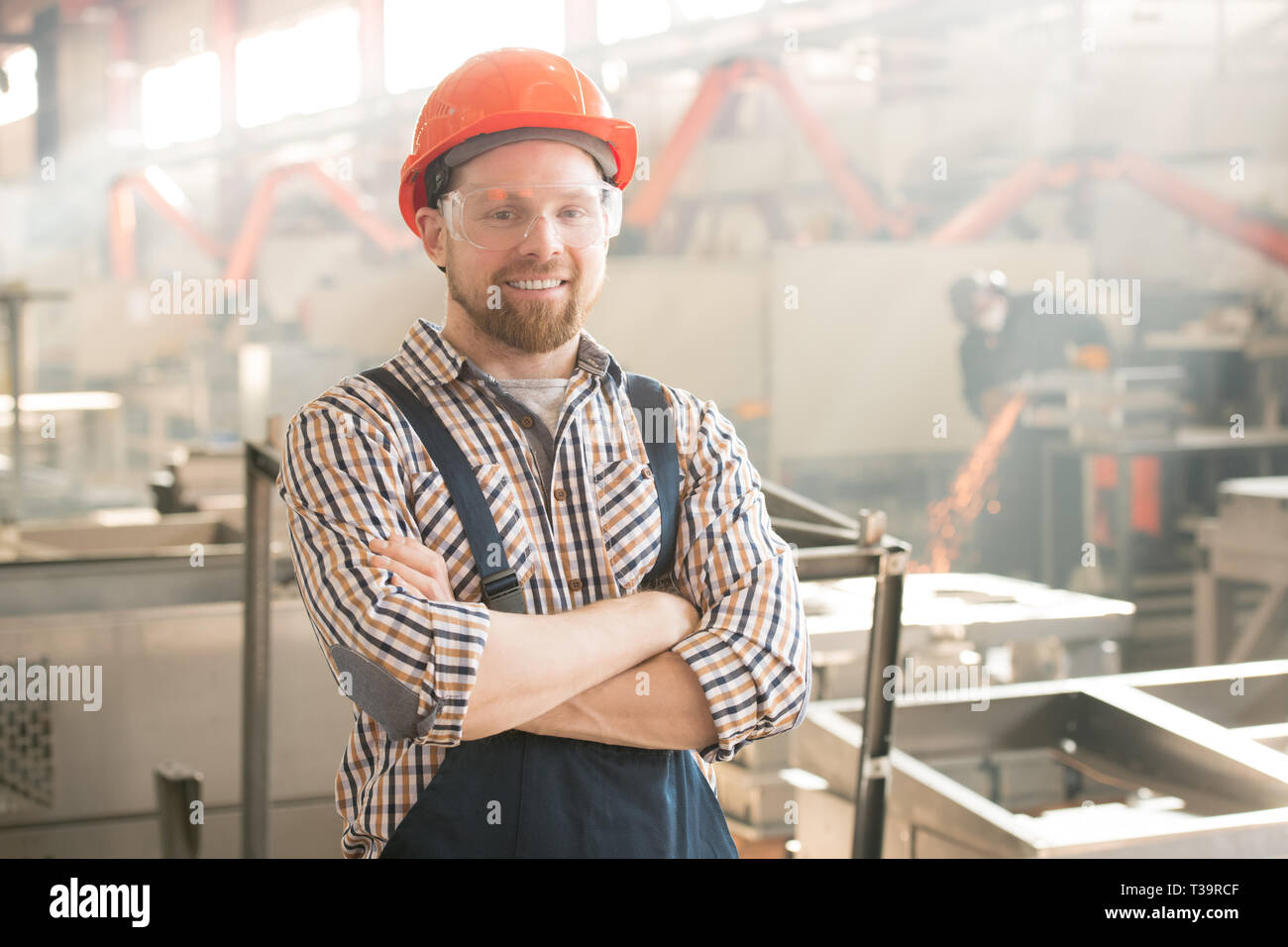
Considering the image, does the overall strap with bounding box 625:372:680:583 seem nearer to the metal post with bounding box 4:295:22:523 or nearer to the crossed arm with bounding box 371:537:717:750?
the crossed arm with bounding box 371:537:717:750

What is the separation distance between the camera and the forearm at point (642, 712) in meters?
1.13

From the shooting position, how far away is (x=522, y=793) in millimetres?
1126

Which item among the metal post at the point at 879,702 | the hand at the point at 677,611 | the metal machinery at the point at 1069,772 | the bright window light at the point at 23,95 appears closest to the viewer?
the hand at the point at 677,611

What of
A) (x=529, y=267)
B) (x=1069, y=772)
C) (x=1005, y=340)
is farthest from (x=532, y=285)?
(x=1005, y=340)

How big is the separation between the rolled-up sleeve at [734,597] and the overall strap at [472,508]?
0.17m

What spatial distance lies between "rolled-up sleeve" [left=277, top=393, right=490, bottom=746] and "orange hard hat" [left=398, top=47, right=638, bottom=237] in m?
0.28

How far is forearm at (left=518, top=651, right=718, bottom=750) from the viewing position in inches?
44.4

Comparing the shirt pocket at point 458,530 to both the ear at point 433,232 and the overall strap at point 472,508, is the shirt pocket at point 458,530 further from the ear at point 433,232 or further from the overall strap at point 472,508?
the ear at point 433,232

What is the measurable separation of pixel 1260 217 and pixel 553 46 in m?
3.73

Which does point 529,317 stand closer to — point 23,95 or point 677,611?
point 677,611

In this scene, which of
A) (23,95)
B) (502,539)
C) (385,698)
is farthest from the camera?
Result: (23,95)

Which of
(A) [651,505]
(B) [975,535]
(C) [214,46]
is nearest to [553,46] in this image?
(B) [975,535]

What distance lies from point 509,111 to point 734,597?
53cm

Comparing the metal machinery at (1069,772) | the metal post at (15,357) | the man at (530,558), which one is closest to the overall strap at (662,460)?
the man at (530,558)
